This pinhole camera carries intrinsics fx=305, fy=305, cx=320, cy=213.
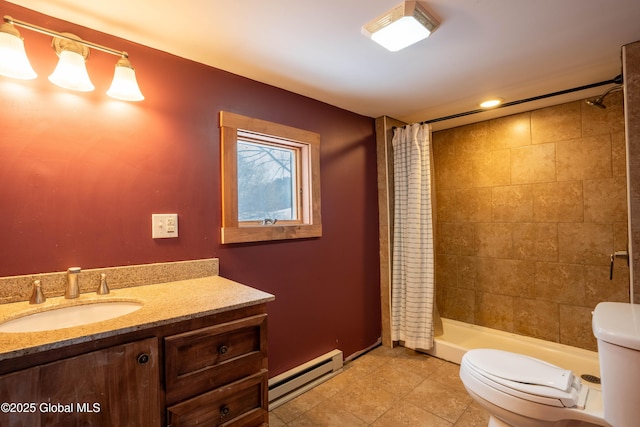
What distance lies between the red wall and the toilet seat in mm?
1068

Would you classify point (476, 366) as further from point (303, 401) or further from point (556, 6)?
point (556, 6)

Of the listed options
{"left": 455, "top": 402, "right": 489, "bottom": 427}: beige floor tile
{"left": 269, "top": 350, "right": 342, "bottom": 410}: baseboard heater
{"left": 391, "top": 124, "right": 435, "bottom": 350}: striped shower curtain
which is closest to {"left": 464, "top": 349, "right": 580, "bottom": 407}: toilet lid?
{"left": 455, "top": 402, "right": 489, "bottom": 427}: beige floor tile

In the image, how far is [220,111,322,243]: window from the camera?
1723 millimetres

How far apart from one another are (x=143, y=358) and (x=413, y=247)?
6.61 feet

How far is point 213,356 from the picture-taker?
1077 mm

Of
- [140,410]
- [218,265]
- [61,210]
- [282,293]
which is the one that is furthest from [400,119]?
[140,410]

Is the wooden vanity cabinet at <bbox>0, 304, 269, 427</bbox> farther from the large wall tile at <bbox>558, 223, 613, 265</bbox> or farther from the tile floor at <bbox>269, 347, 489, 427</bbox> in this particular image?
the large wall tile at <bbox>558, 223, 613, 265</bbox>

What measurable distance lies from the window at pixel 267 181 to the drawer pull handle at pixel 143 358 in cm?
82

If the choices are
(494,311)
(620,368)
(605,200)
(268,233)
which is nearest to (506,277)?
(494,311)

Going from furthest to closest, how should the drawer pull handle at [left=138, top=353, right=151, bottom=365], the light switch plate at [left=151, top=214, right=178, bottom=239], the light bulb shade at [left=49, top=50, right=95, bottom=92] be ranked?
the light switch plate at [left=151, top=214, right=178, bottom=239], the light bulb shade at [left=49, top=50, right=95, bottom=92], the drawer pull handle at [left=138, top=353, right=151, bottom=365]

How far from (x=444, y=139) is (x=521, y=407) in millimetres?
2393

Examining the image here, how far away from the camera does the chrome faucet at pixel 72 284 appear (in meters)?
1.19

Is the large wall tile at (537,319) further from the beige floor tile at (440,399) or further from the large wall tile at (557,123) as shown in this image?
the large wall tile at (557,123)

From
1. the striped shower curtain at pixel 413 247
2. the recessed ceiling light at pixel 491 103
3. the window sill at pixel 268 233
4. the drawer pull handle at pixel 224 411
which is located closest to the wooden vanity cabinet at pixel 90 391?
the drawer pull handle at pixel 224 411
